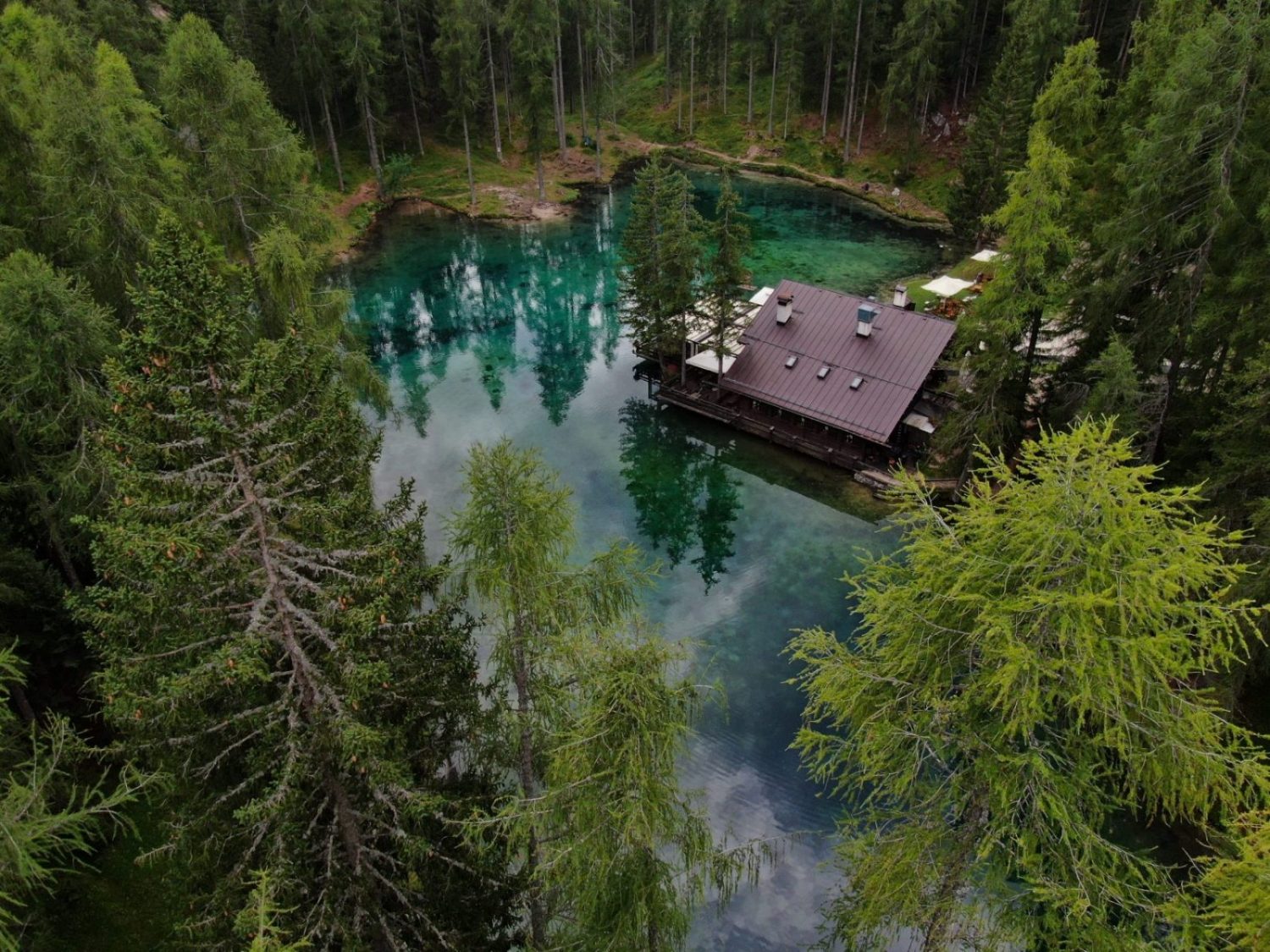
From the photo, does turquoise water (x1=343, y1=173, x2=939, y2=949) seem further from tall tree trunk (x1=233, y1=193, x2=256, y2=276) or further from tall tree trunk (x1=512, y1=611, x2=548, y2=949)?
tall tree trunk (x1=233, y1=193, x2=256, y2=276)

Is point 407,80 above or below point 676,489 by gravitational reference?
above

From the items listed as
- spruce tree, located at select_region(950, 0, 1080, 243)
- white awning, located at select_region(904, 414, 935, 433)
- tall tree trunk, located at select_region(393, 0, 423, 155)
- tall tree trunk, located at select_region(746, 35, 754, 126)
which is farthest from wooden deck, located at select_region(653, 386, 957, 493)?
tall tree trunk, located at select_region(746, 35, 754, 126)

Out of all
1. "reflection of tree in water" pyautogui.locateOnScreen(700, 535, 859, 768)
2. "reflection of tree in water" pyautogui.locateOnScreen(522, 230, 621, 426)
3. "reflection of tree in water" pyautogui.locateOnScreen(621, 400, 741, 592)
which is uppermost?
"reflection of tree in water" pyautogui.locateOnScreen(522, 230, 621, 426)

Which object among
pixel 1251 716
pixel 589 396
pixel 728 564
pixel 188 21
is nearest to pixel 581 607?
pixel 728 564

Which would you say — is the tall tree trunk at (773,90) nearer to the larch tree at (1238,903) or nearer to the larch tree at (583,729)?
the larch tree at (583,729)

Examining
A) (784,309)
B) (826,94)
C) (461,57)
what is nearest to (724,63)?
(826,94)

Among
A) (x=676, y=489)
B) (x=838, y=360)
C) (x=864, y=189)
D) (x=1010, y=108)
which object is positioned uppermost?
(x=1010, y=108)

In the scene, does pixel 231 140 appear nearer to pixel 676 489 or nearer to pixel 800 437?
pixel 676 489
